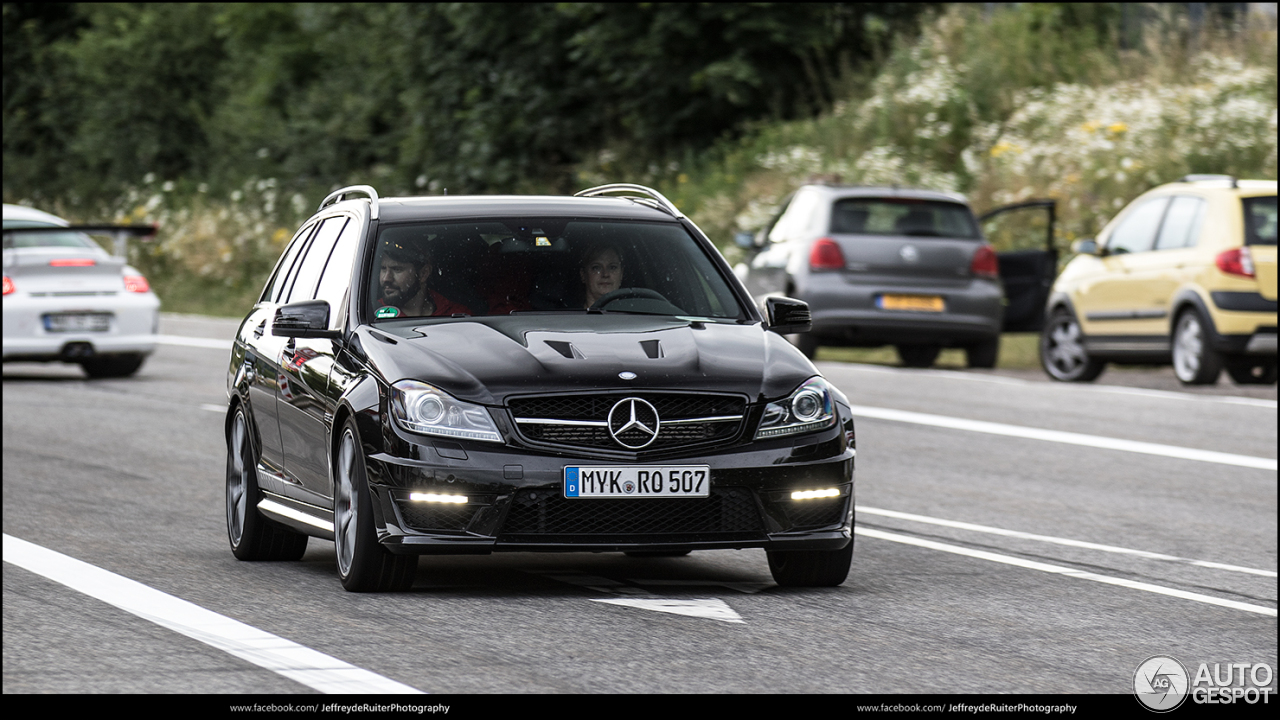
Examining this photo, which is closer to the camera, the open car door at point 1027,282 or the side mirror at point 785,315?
the side mirror at point 785,315

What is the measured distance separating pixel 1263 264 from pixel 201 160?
34356mm

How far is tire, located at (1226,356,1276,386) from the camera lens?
1892cm

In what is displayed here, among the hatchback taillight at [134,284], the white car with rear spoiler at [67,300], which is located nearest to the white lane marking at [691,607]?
the white car with rear spoiler at [67,300]

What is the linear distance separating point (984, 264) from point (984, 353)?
90 cm

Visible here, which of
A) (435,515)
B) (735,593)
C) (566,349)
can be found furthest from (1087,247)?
(435,515)

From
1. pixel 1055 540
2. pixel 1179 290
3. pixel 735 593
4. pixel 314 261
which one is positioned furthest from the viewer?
pixel 1179 290

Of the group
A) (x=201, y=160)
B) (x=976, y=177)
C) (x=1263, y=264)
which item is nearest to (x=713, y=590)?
(x=1263, y=264)

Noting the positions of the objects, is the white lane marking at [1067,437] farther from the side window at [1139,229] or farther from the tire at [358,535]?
the tire at [358,535]

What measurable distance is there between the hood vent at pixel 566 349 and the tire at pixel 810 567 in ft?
3.48

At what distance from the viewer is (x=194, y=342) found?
84.9ft

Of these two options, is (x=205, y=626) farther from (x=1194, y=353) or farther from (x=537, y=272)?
(x=1194, y=353)

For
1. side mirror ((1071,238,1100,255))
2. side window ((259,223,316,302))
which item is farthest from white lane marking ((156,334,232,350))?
side window ((259,223,316,302))

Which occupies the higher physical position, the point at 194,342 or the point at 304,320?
the point at 304,320

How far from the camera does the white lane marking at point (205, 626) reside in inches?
241
